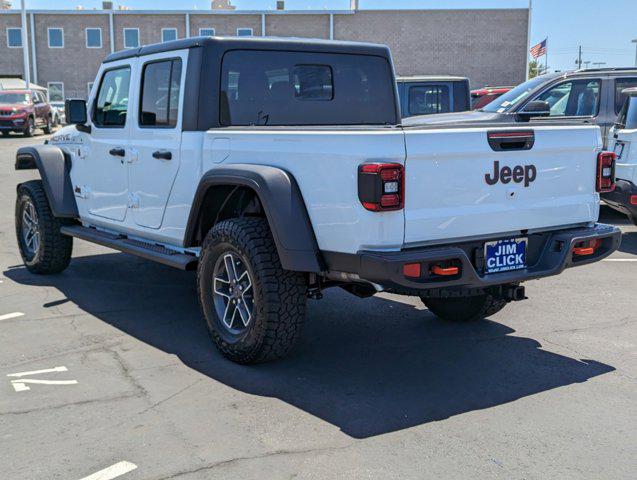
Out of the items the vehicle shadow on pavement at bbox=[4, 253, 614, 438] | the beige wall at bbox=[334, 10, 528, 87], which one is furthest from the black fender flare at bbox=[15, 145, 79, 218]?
the beige wall at bbox=[334, 10, 528, 87]

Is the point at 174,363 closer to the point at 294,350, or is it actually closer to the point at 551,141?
the point at 294,350

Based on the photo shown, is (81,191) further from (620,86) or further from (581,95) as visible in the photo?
(620,86)

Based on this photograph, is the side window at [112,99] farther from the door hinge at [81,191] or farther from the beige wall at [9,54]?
the beige wall at [9,54]

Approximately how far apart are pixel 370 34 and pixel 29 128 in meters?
30.1

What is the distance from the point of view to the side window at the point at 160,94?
18.2 ft

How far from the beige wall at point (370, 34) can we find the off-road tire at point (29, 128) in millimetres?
23562

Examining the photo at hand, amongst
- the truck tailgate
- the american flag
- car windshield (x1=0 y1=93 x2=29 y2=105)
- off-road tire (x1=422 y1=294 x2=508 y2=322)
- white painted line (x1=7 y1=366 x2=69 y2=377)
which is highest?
the american flag

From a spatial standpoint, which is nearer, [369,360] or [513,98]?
[369,360]

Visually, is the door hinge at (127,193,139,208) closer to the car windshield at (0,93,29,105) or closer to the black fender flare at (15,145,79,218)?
the black fender flare at (15,145,79,218)

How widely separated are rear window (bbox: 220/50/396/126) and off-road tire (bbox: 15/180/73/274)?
2781 mm

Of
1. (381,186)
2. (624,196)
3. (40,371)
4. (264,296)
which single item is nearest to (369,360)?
(264,296)

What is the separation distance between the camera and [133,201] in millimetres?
6090

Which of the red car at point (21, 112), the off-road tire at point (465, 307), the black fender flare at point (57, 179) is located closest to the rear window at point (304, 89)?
the off-road tire at point (465, 307)

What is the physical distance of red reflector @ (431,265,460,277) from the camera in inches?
164
